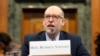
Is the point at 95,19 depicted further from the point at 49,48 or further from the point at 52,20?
the point at 49,48

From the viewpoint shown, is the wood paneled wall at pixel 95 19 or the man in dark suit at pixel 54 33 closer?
the man in dark suit at pixel 54 33

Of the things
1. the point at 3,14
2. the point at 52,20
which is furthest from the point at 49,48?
the point at 3,14

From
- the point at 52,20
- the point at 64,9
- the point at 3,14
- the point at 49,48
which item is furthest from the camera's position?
the point at 64,9

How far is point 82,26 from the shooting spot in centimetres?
570

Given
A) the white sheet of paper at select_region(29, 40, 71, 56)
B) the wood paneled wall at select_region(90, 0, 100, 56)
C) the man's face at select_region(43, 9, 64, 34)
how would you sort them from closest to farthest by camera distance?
the white sheet of paper at select_region(29, 40, 71, 56), the man's face at select_region(43, 9, 64, 34), the wood paneled wall at select_region(90, 0, 100, 56)

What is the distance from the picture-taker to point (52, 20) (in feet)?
7.86

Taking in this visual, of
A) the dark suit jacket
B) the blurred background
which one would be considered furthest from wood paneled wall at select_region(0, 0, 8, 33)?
the dark suit jacket

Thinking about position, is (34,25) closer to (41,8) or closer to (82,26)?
(41,8)

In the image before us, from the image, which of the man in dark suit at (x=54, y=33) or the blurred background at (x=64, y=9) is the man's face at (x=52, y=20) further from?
the blurred background at (x=64, y=9)

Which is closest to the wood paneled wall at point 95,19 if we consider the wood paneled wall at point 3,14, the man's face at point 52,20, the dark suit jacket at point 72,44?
the wood paneled wall at point 3,14

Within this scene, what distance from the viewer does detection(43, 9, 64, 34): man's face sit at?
2.39 metres

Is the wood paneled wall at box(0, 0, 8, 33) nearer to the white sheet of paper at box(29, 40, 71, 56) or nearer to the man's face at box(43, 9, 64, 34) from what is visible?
the man's face at box(43, 9, 64, 34)

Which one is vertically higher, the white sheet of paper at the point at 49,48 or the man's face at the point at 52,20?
the man's face at the point at 52,20

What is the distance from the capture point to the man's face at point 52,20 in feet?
7.83
